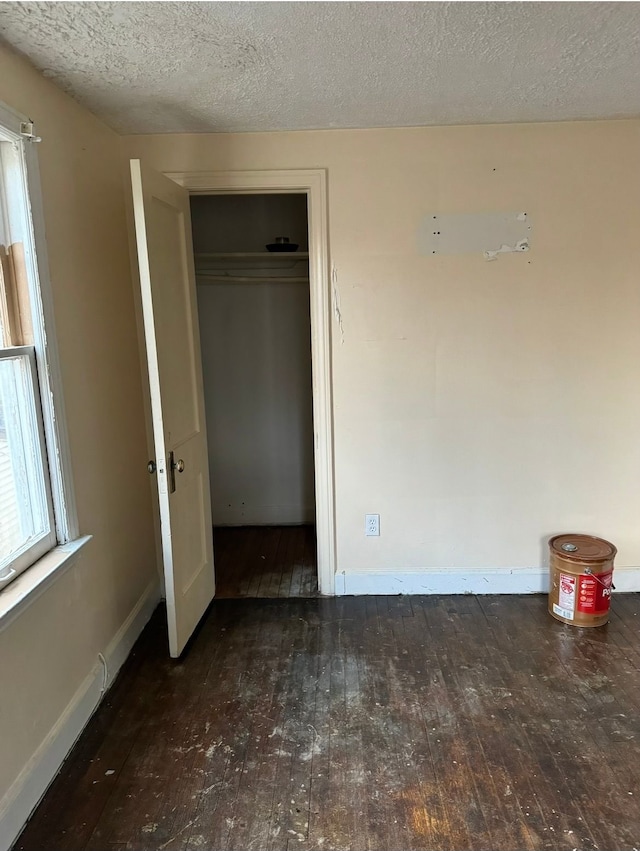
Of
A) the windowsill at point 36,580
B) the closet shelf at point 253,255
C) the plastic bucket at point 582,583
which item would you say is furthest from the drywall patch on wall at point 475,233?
the windowsill at point 36,580

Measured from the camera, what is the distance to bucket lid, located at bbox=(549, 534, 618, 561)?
2.58m

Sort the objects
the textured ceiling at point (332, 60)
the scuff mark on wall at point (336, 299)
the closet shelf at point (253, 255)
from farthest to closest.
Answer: the closet shelf at point (253, 255), the scuff mark on wall at point (336, 299), the textured ceiling at point (332, 60)

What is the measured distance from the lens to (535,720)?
201cm

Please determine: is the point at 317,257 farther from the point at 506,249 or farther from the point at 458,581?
the point at 458,581

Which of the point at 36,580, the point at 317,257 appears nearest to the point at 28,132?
the point at 317,257

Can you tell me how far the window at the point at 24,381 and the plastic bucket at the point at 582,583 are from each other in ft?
7.26

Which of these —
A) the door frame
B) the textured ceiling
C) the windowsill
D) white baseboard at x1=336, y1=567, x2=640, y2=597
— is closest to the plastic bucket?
white baseboard at x1=336, y1=567, x2=640, y2=597

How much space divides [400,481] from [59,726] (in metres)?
1.78

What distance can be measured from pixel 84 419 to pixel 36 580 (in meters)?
0.64

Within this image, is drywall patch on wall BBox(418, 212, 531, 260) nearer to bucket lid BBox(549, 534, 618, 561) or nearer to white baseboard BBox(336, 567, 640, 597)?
bucket lid BBox(549, 534, 618, 561)

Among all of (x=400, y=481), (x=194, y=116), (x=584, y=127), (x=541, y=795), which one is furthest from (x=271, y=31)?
(x=541, y=795)

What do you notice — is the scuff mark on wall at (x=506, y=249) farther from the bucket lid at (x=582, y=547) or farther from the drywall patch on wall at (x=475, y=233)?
the bucket lid at (x=582, y=547)

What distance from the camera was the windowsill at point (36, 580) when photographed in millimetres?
1581

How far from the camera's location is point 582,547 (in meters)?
2.67
